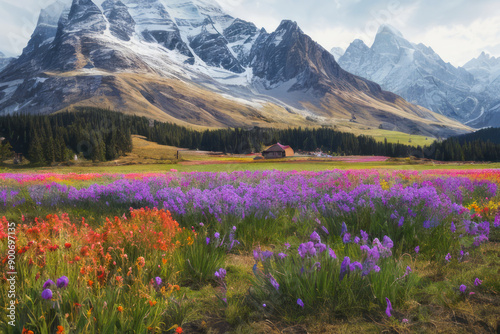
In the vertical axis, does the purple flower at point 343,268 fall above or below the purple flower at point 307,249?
below

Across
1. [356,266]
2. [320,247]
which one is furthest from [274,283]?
[356,266]

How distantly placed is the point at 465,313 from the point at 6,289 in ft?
15.2

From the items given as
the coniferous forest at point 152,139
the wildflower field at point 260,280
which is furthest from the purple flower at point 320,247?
the coniferous forest at point 152,139

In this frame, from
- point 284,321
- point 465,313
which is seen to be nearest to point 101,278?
point 284,321

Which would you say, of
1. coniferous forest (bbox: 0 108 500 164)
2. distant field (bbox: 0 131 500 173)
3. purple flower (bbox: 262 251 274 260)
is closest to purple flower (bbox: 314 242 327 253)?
purple flower (bbox: 262 251 274 260)

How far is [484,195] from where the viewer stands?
9.52 m

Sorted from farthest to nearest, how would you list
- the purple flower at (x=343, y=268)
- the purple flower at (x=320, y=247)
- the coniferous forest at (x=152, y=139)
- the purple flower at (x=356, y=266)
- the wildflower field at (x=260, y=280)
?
the coniferous forest at (x=152, y=139) < the purple flower at (x=320, y=247) < the purple flower at (x=343, y=268) < the purple flower at (x=356, y=266) < the wildflower field at (x=260, y=280)

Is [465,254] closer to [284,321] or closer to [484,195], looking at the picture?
[284,321]

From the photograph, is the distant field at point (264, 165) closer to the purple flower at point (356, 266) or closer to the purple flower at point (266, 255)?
the purple flower at point (266, 255)

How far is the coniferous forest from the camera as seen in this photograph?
278 feet

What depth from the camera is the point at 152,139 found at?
6068 inches

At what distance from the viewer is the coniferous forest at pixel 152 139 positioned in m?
84.6

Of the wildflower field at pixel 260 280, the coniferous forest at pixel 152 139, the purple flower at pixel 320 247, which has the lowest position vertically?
the wildflower field at pixel 260 280

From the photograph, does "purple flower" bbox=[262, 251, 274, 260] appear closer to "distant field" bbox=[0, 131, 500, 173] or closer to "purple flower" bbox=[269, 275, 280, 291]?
"purple flower" bbox=[269, 275, 280, 291]
